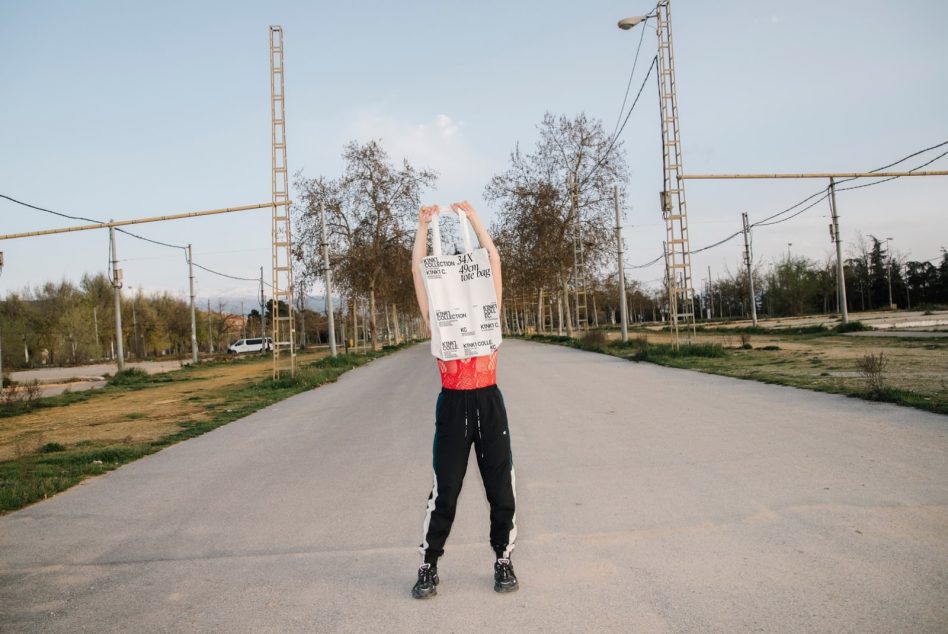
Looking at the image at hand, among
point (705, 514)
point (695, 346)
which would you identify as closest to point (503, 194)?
point (695, 346)

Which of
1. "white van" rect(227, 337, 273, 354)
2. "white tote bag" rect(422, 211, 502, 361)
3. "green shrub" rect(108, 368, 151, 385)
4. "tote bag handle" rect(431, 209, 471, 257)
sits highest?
"tote bag handle" rect(431, 209, 471, 257)

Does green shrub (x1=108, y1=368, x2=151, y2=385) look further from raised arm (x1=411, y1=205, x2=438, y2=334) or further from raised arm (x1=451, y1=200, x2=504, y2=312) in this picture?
raised arm (x1=451, y1=200, x2=504, y2=312)

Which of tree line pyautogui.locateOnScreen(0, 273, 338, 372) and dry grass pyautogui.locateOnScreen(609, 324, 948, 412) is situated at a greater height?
tree line pyautogui.locateOnScreen(0, 273, 338, 372)

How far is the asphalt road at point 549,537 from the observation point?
3.15 metres

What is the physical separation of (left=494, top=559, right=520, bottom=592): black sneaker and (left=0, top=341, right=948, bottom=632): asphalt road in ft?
0.20

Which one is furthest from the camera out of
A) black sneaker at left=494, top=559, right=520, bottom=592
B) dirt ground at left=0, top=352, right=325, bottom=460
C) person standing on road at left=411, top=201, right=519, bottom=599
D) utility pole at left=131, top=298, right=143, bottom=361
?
utility pole at left=131, top=298, right=143, bottom=361

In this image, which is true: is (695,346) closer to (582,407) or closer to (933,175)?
(933,175)

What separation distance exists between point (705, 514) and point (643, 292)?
124 metres

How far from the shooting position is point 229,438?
30.8ft

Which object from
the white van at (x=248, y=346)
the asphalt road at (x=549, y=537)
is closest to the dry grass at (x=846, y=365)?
the asphalt road at (x=549, y=537)

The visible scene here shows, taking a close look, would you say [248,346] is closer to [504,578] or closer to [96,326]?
[96,326]

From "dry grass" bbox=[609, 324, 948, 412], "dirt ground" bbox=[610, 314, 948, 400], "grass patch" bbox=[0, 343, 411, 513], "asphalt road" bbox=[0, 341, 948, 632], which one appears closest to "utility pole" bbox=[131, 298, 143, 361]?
"grass patch" bbox=[0, 343, 411, 513]

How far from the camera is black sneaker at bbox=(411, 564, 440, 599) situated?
341cm

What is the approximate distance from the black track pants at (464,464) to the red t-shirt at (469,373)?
47mm
